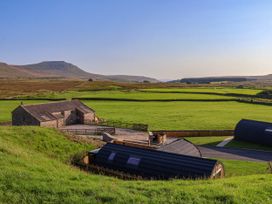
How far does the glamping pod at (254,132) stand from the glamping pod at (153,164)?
24.3 m

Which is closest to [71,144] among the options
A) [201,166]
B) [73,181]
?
[201,166]

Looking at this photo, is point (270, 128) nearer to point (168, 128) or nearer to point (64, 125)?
point (168, 128)

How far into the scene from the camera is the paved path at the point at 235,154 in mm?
34188

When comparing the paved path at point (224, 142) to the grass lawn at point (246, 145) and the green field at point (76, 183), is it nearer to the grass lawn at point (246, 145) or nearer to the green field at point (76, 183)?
the grass lawn at point (246, 145)

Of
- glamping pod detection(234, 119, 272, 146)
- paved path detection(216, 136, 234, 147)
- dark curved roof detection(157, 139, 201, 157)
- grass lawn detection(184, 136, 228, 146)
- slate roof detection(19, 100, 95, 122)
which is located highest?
slate roof detection(19, 100, 95, 122)

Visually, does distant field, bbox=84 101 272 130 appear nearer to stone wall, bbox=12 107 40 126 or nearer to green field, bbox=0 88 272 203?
stone wall, bbox=12 107 40 126

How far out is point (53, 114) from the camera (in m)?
50.4

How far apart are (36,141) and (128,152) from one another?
26.0ft

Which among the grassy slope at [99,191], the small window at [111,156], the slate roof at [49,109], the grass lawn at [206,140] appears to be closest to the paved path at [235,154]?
the grass lawn at [206,140]

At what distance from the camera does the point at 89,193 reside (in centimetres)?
1048

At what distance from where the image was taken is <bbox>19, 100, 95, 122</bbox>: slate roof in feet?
156

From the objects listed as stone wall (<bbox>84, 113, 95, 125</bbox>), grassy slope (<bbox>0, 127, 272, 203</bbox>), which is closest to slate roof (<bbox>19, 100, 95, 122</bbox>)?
stone wall (<bbox>84, 113, 95, 125</bbox>)

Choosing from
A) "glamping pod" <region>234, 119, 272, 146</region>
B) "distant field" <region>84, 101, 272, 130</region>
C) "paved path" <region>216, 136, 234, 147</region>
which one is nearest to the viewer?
"paved path" <region>216, 136, 234, 147</region>

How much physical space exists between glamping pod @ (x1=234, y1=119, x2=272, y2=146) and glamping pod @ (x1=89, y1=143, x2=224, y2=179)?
24.3 meters
